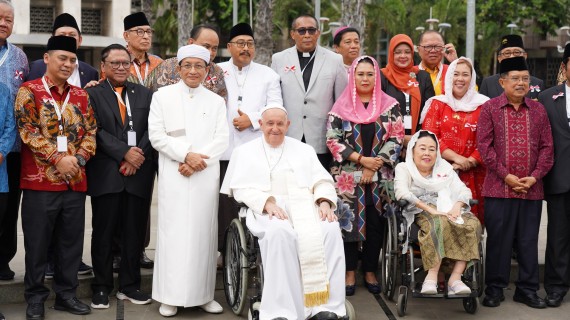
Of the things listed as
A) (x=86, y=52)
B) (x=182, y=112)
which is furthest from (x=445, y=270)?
(x=86, y=52)

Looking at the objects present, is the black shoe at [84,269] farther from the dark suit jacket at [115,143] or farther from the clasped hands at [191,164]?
the clasped hands at [191,164]

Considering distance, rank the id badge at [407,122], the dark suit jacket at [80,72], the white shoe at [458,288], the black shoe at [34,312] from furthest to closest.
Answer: the id badge at [407,122] → the dark suit jacket at [80,72] → the white shoe at [458,288] → the black shoe at [34,312]

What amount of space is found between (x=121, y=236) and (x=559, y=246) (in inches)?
132

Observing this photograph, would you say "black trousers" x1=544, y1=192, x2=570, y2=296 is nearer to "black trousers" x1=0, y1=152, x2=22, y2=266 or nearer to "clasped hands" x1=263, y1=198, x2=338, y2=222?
"clasped hands" x1=263, y1=198, x2=338, y2=222

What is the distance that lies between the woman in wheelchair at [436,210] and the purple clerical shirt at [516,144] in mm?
283

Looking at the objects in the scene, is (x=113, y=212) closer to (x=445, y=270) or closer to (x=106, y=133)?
(x=106, y=133)

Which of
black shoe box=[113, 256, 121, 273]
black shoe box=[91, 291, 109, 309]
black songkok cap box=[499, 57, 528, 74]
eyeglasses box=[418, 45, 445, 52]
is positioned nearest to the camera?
black shoe box=[91, 291, 109, 309]

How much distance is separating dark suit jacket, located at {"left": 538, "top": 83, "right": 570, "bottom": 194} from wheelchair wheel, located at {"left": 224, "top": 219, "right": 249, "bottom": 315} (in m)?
2.47

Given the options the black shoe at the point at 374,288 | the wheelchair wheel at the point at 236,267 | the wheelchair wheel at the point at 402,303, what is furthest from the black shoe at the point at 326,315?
the black shoe at the point at 374,288

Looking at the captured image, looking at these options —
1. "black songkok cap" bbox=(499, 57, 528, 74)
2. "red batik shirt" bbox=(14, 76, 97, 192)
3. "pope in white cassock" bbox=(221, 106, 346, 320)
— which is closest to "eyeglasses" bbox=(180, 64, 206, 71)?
"pope in white cassock" bbox=(221, 106, 346, 320)

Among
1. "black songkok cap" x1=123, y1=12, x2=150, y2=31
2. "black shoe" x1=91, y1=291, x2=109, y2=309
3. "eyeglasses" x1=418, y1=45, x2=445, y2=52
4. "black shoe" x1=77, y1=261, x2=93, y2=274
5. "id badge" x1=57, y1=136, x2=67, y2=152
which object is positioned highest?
"black songkok cap" x1=123, y1=12, x2=150, y2=31

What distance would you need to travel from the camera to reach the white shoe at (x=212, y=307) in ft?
20.3

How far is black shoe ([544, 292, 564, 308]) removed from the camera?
21.3 ft

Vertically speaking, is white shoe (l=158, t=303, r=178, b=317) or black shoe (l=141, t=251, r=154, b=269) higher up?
black shoe (l=141, t=251, r=154, b=269)
